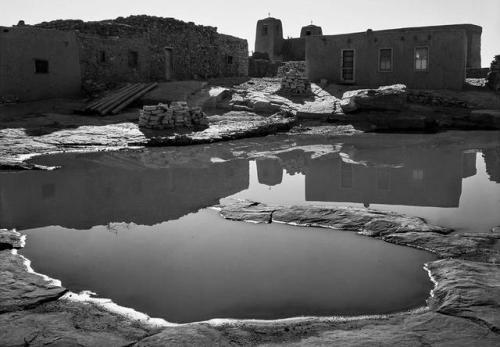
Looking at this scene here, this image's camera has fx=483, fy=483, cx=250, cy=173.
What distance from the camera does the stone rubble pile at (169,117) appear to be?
1641cm

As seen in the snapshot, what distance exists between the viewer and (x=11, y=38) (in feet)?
61.2

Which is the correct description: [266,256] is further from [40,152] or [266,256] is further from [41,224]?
[40,152]

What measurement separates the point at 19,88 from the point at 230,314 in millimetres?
18018

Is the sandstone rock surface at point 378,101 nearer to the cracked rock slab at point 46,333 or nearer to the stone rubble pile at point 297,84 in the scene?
the stone rubble pile at point 297,84

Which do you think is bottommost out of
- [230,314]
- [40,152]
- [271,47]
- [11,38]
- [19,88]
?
[230,314]

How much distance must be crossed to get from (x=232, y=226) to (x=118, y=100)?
14.5 m

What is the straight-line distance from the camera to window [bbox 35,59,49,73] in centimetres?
1964

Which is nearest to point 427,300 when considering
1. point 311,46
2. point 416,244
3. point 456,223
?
point 416,244

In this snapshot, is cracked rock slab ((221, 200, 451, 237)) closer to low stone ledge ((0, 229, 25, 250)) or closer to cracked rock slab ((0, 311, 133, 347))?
low stone ledge ((0, 229, 25, 250))

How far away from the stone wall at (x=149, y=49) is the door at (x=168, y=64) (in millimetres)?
78

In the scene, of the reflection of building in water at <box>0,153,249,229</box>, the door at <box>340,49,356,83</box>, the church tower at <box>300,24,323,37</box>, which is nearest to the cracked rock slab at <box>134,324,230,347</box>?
the reflection of building in water at <box>0,153,249,229</box>

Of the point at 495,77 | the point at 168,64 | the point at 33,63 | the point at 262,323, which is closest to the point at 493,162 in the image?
the point at 262,323

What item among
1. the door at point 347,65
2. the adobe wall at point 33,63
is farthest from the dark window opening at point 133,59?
the door at point 347,65

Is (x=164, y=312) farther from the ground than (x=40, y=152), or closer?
closer
